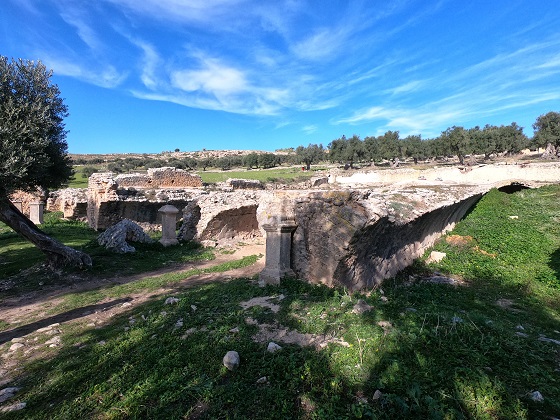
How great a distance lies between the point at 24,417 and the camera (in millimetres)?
2975

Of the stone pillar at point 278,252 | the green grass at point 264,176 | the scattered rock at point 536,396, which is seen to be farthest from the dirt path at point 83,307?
the green grass at point 264,176

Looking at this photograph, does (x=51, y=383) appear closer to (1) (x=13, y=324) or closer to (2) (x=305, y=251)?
(1) (x=13, y=324)

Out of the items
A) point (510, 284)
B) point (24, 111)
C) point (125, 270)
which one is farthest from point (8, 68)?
point (510, 284)

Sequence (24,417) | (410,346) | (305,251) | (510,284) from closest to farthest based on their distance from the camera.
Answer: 1. (24,417)
2. (410,346)
3. (305,251)
4. (510,284)

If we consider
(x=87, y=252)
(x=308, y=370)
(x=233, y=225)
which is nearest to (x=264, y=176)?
(x=233, y=225)

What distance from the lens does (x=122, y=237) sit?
37.9 ft

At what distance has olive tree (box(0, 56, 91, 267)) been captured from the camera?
782 centimetres

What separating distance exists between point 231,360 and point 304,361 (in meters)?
0.80

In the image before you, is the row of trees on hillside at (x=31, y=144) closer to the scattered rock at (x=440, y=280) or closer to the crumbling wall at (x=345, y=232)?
the crumbling wall at (x=345, y=232)

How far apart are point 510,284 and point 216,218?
10077 millimetres

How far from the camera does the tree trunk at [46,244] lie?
8.98 metres

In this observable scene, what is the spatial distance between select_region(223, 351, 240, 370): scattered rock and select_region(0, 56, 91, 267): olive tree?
763cm

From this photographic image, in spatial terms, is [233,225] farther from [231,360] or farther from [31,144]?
[231,360]

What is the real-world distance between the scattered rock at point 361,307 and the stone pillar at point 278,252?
82.4 inches
